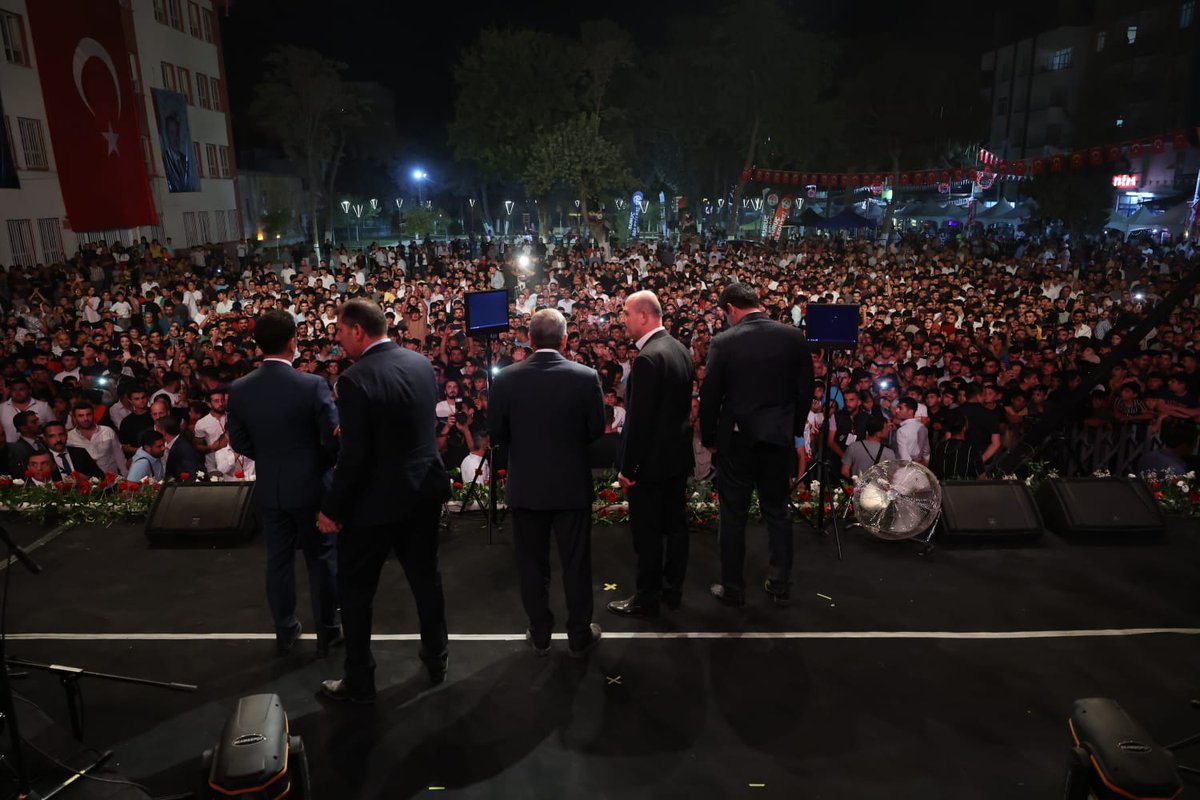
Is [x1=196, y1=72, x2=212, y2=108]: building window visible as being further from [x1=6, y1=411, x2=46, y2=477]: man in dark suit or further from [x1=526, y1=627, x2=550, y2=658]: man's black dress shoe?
[x1=526, y1=627, x2=550, y2=658]: man's black dress shoe

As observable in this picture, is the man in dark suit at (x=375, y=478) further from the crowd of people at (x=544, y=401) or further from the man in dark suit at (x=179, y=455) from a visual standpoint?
the man in dark suit at (x=179, y=455)

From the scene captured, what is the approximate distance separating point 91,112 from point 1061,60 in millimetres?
51474

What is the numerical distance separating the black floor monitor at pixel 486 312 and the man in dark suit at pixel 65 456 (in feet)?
11.6

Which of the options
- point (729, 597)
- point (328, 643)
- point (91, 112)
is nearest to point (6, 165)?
point (91, 112)

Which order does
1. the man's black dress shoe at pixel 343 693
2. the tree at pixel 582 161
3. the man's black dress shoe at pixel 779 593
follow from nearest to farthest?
1. the man's black dress shoe at pixel 343 693
2. the man's black dress shoe at pixel 779 593
3. the tree at pixel 582 161

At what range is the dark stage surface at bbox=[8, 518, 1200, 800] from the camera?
3.21 meters

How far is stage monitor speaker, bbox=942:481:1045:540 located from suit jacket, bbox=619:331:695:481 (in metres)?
2.21

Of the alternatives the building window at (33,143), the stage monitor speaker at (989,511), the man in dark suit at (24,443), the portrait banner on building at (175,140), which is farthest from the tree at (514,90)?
the stage monitor speaker at (989,511)

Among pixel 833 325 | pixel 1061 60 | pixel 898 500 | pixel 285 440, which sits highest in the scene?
pixel 1061 60

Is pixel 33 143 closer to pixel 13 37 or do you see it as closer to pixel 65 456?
pixel 13 37

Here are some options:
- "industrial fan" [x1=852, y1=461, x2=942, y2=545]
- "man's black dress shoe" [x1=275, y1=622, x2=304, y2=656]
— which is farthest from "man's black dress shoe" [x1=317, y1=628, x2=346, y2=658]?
"industrial fan" [x1=852, y1=461, x2=942, y2=545]

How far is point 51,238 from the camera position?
62.8ft

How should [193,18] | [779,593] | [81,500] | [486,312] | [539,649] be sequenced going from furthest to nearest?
[193,18] < [81,500] < [486,312] < [779,593] < [539,649]

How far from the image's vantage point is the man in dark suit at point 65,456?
6.48m
